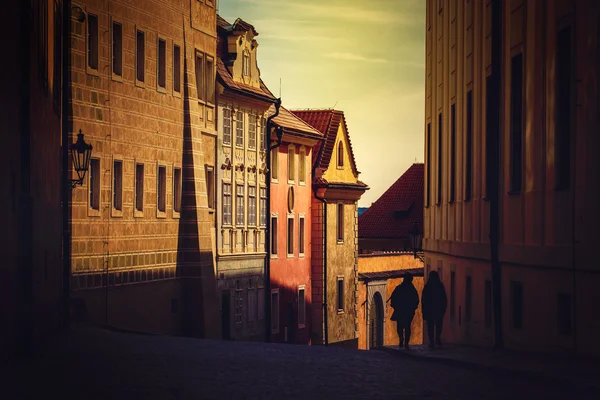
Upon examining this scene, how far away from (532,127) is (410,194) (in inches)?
2882

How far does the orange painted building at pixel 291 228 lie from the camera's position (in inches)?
2415

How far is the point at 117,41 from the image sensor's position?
1558 inches

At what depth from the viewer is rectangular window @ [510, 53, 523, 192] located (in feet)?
85.2

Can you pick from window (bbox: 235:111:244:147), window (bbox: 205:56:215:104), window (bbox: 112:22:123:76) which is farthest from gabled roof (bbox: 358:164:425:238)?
window (bbox: 112:22:123:76)

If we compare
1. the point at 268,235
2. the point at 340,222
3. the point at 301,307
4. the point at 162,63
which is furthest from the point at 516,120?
the point at 340,222

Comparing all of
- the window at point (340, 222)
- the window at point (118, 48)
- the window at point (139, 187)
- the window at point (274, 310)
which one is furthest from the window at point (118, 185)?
the window at point (340, 222)

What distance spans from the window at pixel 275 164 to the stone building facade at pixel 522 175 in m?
24.7

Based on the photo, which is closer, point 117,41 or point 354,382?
point 354,382

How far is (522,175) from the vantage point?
25094 mm

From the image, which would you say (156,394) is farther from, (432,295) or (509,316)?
(432,295)

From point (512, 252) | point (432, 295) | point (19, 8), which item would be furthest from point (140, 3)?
point (19, 8)

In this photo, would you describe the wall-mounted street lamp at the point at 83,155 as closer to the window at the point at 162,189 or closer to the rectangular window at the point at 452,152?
the rectangular window at the point at 452,152

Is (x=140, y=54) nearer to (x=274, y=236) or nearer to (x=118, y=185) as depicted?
(x=118, y=185)

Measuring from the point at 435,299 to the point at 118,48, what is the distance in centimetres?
1458
